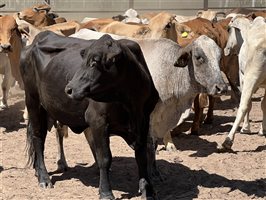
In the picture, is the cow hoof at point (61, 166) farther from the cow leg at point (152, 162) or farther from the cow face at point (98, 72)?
the cow face at point (98, 72)

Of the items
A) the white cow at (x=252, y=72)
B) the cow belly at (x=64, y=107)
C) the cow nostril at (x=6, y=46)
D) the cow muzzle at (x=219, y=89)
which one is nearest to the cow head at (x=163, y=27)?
the white cow at (x=252, y=72)

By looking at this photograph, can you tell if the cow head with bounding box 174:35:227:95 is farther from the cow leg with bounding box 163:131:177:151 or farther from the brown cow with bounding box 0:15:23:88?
the brown cow with bounding box 0:15:23:88

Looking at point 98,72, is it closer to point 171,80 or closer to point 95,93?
point 95,93

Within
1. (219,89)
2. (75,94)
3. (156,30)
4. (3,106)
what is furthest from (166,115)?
(3,106)

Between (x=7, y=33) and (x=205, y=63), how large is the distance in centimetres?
514

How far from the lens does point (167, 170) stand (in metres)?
7.04

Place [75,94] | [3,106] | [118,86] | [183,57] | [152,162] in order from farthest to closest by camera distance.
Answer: [3,106] < [183,57] < [152,162] < [118,86] < [75,94]

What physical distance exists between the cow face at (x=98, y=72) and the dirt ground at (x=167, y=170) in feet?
4.31

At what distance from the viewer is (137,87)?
5461 mm

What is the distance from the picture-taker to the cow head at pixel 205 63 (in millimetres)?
6331

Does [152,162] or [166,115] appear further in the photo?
[166,115]

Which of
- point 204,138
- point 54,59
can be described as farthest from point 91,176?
point 204,138

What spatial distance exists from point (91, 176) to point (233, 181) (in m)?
1.60

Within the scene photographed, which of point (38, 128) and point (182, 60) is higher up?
point (182, 60)
